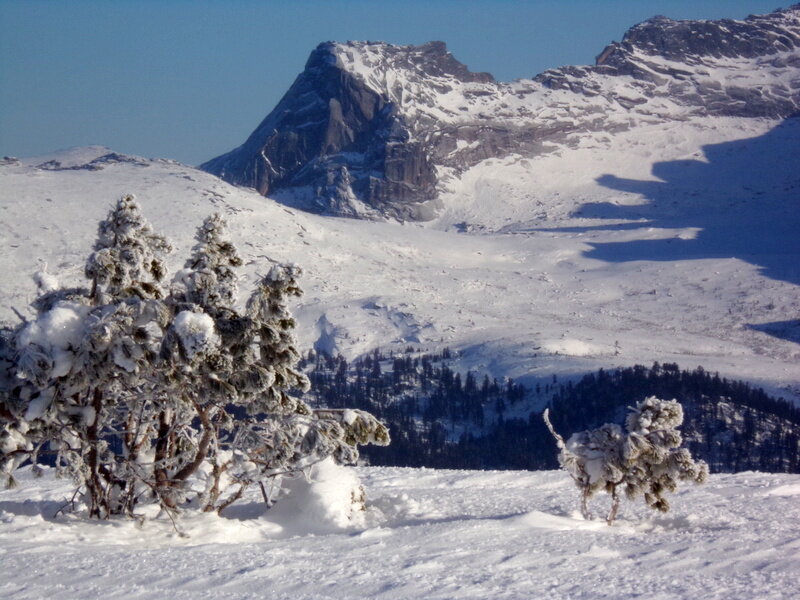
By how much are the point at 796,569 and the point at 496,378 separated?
141m

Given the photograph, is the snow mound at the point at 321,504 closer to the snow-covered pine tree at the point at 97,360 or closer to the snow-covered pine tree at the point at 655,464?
the snow-covered pine tree at the point at 97,360

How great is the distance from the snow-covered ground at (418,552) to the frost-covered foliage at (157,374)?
131cm

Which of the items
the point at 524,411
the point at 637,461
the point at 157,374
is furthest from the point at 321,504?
the point at 524,411

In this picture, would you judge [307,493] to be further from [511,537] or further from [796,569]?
[796,569]

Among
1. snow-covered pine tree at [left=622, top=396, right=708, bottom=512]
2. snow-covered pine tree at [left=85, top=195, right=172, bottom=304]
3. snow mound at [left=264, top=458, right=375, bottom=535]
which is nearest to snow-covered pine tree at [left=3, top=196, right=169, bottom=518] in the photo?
snow-covered pine tree at [left=85, top=195, right=172, bottom=304]

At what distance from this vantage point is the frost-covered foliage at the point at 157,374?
16.7 m

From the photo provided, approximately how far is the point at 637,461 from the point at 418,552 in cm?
663

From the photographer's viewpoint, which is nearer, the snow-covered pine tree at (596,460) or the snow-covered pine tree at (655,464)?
the snow-covered pine tree at (655,464)

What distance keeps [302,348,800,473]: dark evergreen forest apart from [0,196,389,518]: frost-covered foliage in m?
Result: 74.5

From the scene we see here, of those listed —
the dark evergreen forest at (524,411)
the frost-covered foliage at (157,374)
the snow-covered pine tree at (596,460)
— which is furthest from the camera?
the dark evergreen forest at (524,411)

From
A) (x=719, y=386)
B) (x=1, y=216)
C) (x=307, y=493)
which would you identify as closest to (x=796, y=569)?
(x=307, y=493)

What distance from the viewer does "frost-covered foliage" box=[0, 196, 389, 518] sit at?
16.7 meters

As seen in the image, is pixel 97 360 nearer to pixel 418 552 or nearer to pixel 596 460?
pixel 418 552

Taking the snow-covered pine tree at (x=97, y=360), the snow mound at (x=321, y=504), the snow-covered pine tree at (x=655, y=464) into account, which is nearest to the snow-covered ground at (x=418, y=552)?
the snow mound at (x=321, y=504)
